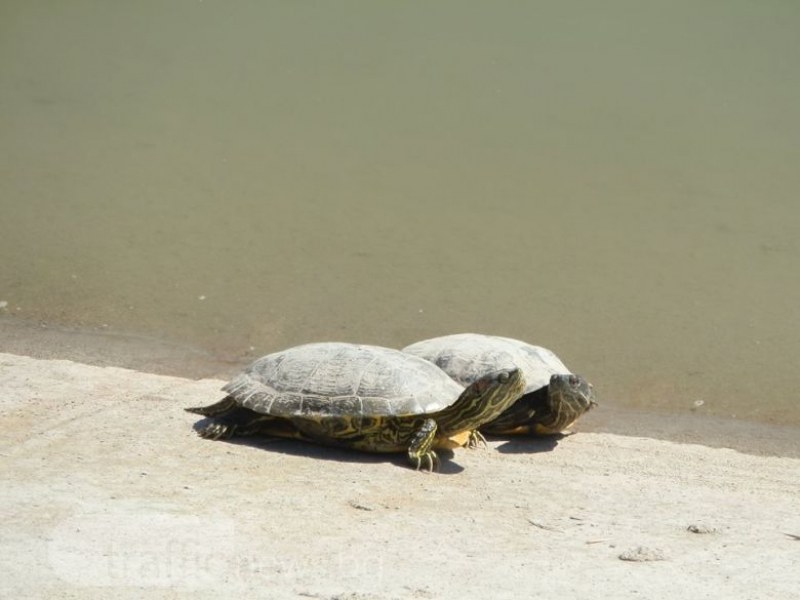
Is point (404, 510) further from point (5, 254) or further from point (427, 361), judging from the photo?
point (5, 254)

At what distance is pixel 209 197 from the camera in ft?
32.7

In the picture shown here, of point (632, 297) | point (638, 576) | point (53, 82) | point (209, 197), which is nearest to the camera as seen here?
point (638, 576)

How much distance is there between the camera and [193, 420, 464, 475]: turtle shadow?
5.36 metres

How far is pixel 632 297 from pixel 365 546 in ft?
16.4

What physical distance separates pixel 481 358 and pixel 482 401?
79 cm

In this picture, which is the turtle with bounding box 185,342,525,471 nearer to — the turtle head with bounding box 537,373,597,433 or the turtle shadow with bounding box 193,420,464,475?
the turtle shadow with bounding box 193,420,464,475

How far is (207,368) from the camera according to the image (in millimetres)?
7383

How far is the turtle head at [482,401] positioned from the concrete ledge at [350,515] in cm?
20

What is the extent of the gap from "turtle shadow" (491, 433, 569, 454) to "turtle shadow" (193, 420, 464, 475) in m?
0.52

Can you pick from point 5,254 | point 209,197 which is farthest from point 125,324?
point 209,197

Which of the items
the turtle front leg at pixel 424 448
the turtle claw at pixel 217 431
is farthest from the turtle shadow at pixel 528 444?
the turtle claw at pixel 217 431

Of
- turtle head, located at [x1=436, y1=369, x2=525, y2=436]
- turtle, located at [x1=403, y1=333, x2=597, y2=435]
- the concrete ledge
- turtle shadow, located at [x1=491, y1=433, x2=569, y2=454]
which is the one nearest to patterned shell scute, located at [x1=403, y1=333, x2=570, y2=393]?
turtle, located at [x1=403, y1=333, x2=597, y2=435]

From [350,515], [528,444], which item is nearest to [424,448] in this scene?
[350,515]

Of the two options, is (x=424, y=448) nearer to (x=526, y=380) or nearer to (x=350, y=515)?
(x=350, y=515)
